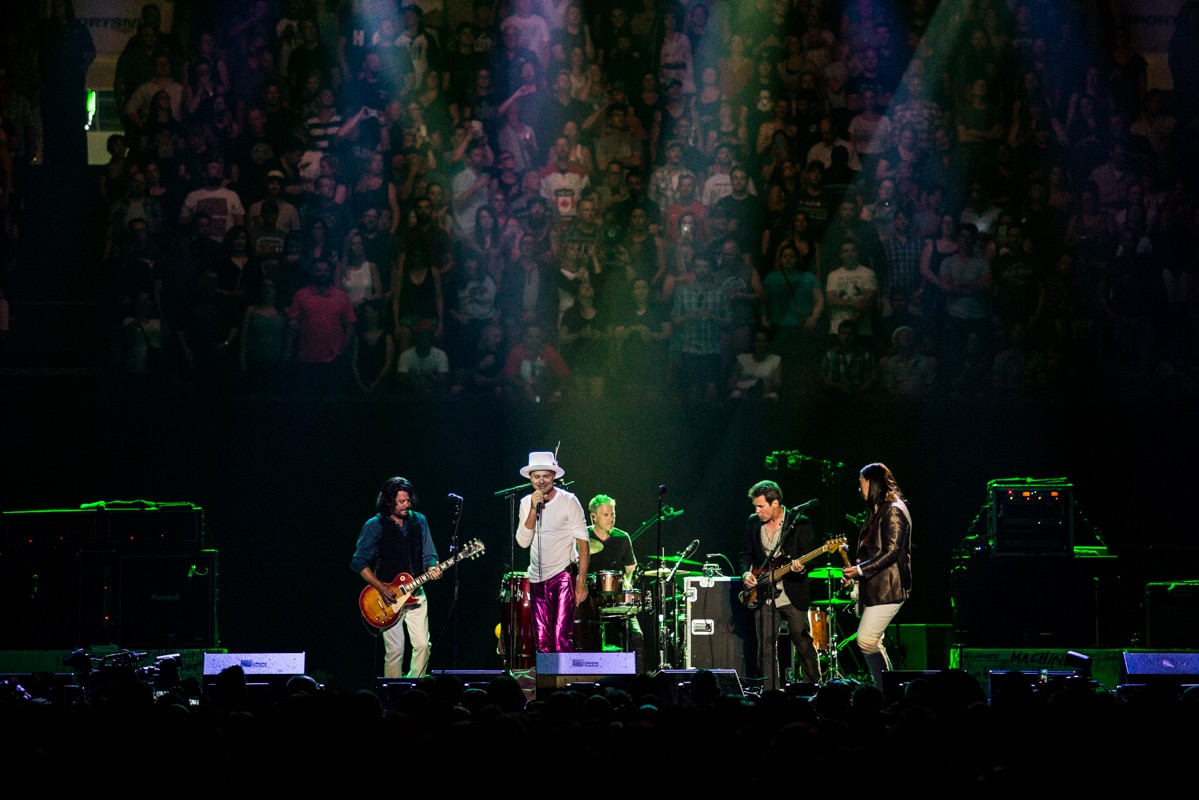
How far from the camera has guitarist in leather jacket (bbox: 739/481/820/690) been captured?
403 inches

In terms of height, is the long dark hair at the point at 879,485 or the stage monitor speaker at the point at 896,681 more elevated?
the long dark hair at the point at 879,485

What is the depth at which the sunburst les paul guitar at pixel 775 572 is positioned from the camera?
32.4 feet

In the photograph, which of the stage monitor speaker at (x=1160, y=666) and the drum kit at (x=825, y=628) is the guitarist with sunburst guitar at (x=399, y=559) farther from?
the stage monitor speaker at (x=1160, y=666)

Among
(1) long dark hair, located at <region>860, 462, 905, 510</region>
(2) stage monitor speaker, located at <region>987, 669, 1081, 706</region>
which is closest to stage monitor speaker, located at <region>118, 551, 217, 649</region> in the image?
(1) long dark hair, located at <region>860, 462, 905, 510</region>

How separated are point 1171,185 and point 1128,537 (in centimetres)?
390

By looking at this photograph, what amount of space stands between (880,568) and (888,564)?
64 mm

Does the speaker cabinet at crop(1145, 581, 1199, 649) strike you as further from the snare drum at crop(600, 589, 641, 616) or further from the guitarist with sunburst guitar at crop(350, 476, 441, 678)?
the guitarist with sunburst guitar at crop(350, 476, 441, 678)

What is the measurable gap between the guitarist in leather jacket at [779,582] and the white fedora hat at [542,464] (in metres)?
1.57

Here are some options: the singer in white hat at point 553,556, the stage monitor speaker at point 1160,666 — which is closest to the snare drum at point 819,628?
the singer in white hat at point 553,556

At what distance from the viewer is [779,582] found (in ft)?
34.1

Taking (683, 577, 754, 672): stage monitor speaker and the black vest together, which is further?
(683, 577, 754, 672): stage monitor speaker

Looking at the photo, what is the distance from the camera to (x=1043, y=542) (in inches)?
415

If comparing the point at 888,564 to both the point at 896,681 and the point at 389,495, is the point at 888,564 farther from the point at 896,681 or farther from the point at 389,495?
the point at 389,495

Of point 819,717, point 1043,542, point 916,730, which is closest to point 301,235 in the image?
point 1043,542
